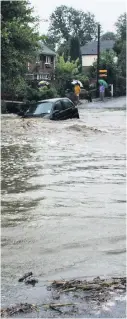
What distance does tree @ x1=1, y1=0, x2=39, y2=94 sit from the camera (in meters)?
22.8

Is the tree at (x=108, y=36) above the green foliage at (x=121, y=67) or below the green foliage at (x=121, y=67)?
above

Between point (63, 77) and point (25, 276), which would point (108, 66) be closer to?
point (63, 77)

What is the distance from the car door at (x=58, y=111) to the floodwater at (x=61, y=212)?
5123mm

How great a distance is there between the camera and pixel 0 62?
74.2ft

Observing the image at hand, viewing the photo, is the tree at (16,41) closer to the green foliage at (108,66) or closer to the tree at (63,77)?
the tree at (63,77)

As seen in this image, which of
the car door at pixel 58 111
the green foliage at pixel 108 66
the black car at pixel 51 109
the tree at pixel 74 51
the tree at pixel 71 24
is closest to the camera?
the black car at pixel 51 109

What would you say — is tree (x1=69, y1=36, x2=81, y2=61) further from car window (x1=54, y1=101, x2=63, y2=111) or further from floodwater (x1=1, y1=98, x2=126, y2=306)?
floodwater (x1=1, y1=98, x2=126, y2=306)

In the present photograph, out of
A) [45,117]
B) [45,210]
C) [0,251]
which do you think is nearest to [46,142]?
[45,117]

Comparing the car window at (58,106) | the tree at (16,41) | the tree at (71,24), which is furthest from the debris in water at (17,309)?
the tree at (71,24)

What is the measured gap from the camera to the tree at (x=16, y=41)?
2277cm

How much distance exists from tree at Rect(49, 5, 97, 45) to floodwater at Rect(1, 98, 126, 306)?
108 meters

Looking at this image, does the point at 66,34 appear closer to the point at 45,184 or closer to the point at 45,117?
the point at 45,117

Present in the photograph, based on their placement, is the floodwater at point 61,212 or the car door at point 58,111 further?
the car door at point 58,111

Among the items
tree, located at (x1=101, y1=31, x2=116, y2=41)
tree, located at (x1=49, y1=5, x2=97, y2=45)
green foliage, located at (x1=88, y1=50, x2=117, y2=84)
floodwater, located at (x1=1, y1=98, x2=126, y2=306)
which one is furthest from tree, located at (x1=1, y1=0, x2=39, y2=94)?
tree, located at (x1=101, y1=31, x2=116, y2=41)
